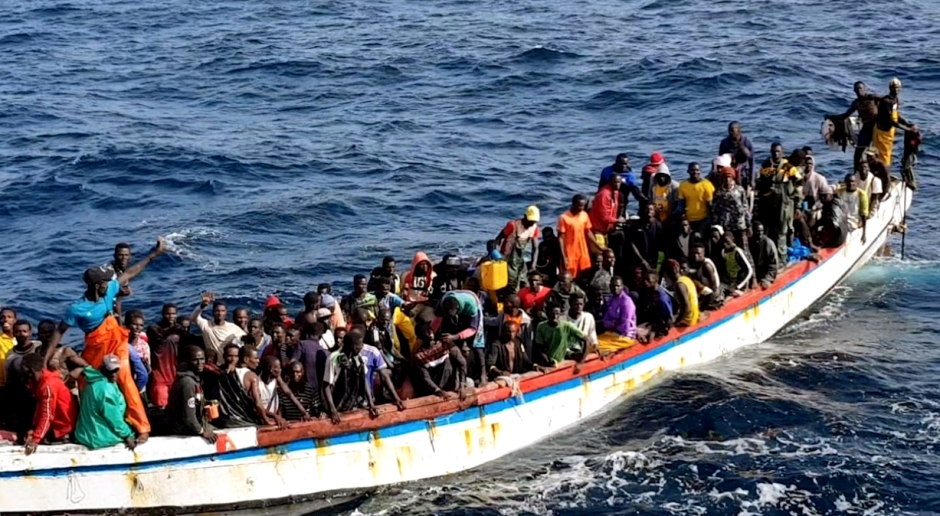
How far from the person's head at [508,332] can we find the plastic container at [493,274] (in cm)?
150

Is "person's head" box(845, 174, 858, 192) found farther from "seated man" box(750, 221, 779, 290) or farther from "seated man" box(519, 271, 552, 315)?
"seated man" box(519, 271, 552, 315)

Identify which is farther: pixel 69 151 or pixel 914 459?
pixel 69 151

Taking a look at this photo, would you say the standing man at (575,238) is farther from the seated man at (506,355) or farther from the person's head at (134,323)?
the person's head at (134,323)

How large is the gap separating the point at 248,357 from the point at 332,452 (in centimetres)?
188

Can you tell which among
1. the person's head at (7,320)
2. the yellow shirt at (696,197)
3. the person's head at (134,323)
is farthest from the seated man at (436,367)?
the yellow shirt at (696,197)

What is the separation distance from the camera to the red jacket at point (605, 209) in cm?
2316

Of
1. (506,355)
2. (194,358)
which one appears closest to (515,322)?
(506,355)

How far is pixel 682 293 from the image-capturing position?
21.6m

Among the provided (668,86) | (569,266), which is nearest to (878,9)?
(668,86)

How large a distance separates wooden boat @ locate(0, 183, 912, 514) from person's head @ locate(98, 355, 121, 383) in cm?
103

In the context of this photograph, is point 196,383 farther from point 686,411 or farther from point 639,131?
point 639,131

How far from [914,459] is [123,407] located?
1082 cm

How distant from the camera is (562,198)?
32.8 metres

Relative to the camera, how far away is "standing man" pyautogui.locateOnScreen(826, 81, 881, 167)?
28078 millimetres
